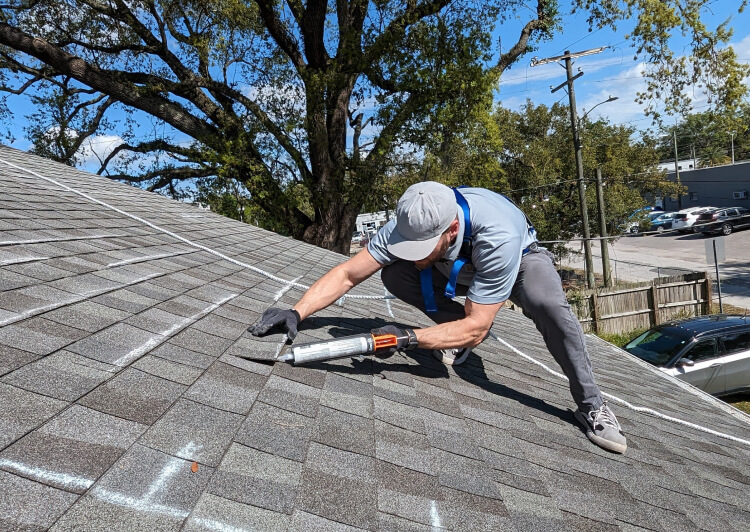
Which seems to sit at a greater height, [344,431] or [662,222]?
[344,431]

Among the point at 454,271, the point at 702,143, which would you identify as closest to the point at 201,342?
the point at 454,271

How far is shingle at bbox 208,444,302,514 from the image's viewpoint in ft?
4.25

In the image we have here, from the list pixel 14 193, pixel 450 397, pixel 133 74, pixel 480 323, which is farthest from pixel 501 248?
pixel 133 74

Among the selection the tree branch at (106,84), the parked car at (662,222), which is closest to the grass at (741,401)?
the tree branch at (106,84)

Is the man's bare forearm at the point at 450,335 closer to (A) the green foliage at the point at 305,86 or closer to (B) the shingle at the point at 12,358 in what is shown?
(B) the shingle at the point at 12,358

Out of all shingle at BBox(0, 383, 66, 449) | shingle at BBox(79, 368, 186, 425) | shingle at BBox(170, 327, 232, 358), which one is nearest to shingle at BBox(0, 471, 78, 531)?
shingle at BBox(0, 383, 66, 449)

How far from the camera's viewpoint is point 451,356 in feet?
10.8

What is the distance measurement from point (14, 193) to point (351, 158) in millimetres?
11551

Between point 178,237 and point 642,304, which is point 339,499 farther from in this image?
point 642,304

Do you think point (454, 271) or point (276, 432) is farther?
point (454, 271)

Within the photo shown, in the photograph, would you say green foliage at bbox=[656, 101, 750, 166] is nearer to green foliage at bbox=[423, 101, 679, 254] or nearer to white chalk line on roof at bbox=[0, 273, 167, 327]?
green foliage at bbox=[423, 101, 679, 254]

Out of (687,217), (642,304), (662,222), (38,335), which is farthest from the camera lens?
(662,222)

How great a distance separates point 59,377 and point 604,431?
2513mm

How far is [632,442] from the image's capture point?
2.89m
